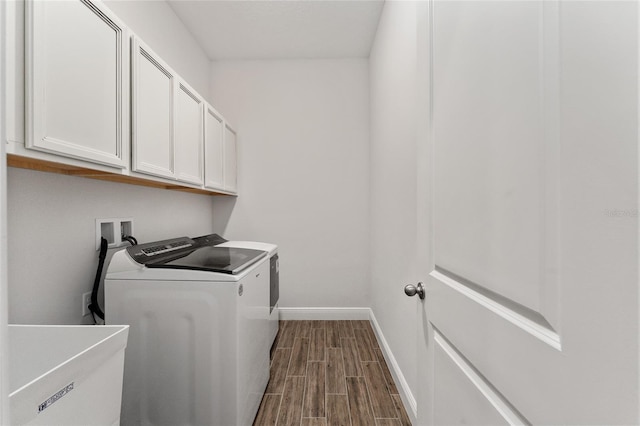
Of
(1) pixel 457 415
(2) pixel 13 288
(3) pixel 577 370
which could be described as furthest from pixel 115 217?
(3) pixel 577 370

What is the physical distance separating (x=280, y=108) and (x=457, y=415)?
9.87 feet

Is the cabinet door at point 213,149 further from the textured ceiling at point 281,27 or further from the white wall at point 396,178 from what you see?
the white wall at point 396,178

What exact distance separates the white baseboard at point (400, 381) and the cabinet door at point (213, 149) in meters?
1.85

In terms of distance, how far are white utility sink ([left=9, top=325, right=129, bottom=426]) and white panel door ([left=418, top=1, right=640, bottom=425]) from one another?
3.18 feet

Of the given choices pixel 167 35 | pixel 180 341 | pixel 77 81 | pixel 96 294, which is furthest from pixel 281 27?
pixel 180 341

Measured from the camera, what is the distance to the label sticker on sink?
679 mm

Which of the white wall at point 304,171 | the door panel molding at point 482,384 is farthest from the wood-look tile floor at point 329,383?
the door panel molding at point 482,384

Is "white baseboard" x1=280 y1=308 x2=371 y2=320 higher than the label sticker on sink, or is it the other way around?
the label sticker on sink

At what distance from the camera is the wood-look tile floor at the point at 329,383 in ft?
5.53

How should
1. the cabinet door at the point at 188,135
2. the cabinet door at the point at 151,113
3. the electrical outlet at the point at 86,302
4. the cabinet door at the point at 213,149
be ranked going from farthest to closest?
1. the cabinet door at the point at 213,149
2. the cabinet door at the point at 188,135
3. the electrical outlet at the point at 86,302
4. the cabinet door at the point at 151,113

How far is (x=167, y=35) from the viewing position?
2.27m

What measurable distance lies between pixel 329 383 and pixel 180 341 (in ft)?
3.56

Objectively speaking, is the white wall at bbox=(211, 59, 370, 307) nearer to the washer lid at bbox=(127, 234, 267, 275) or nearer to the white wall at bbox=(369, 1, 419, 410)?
the white wall at bbox=(369, 1, 419, 410)

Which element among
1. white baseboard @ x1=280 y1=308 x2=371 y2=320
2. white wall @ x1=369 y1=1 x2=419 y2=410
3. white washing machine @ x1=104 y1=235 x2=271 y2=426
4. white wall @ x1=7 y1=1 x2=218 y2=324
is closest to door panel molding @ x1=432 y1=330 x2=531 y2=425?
white wall @ x1=369 y1=1 x2=419 y2=410
